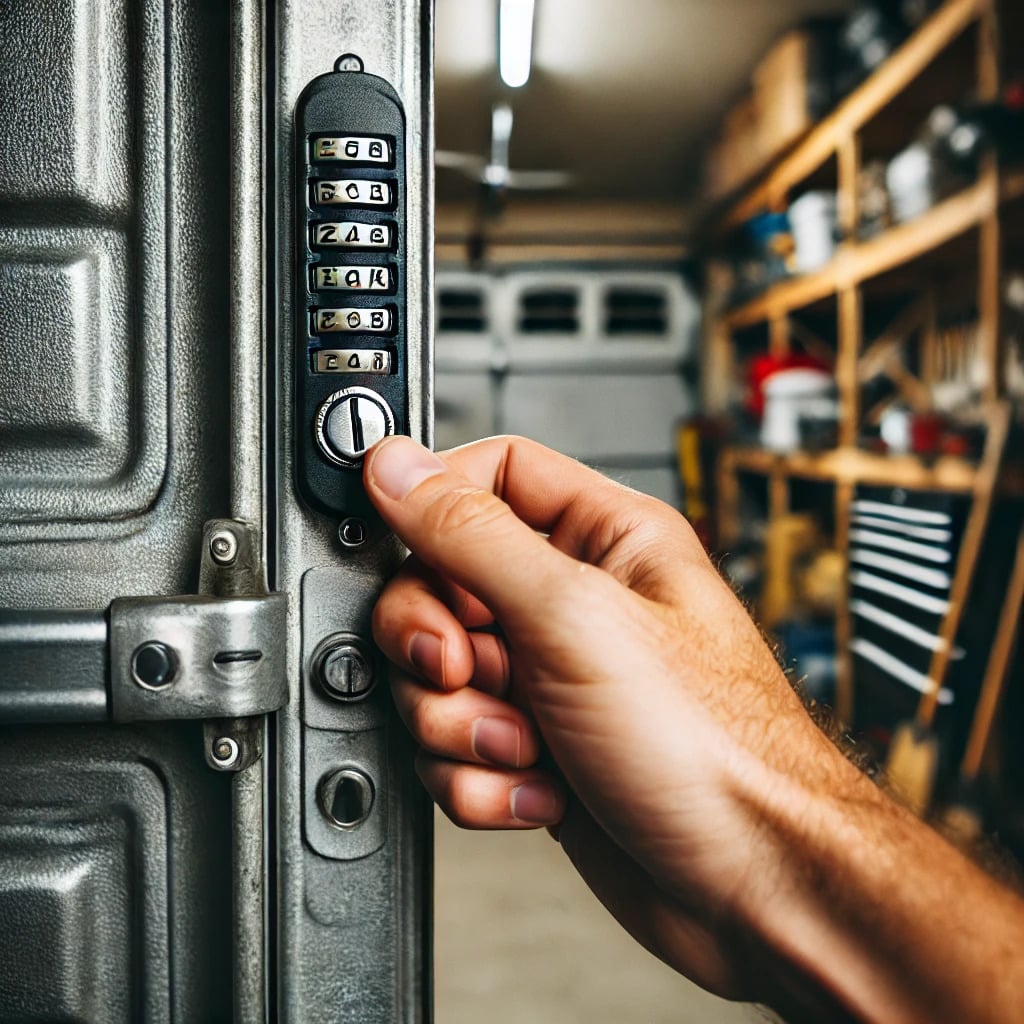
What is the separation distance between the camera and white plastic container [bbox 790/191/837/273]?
3369 mm

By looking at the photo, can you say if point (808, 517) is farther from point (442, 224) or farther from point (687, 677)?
point (687, 677)

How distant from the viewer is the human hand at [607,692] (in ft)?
2.15

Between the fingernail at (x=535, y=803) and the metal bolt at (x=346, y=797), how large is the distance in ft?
0.44

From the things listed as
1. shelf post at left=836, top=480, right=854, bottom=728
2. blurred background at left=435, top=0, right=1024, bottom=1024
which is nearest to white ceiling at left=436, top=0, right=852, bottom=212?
blurred background at left=435, top=0, right=1024, bottom=1024

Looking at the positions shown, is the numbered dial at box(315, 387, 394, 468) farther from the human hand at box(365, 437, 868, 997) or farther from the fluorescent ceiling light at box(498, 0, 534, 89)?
the fluorescent ceiling light at box(498, 0, 534, 89)

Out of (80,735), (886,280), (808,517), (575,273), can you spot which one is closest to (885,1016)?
(80,735)

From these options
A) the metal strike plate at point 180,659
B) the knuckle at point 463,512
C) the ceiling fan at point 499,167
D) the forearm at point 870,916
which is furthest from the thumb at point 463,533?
the ceiling fan at point 499,167

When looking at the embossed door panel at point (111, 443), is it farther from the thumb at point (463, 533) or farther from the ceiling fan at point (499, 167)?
the ceiling fan at point (499, 167)

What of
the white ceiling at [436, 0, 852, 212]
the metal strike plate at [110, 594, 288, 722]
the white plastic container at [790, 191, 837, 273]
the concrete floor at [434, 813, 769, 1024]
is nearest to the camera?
the metal strike plate at [110, 594, 288, 722]

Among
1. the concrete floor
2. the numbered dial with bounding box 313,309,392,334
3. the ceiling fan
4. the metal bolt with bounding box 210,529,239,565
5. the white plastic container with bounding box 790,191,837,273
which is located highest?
the ceiling fan

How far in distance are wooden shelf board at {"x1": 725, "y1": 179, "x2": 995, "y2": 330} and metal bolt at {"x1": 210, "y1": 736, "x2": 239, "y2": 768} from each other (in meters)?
2.08

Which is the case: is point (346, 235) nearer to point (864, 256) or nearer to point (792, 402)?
point (864, 256)

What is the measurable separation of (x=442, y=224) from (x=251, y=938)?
5.81 m

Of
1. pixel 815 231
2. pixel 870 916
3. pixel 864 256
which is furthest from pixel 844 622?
pixel 870 916
